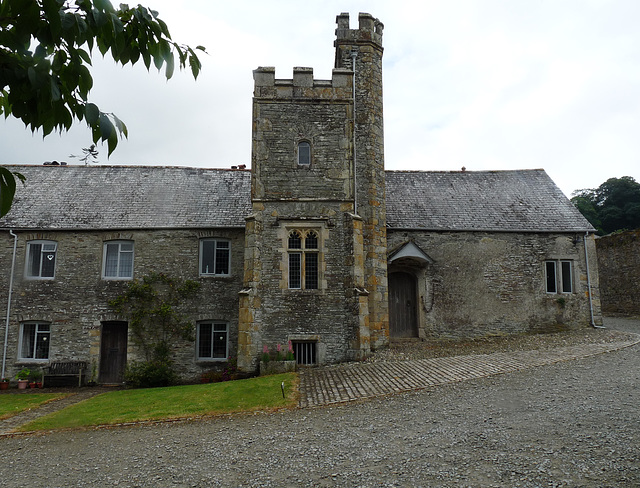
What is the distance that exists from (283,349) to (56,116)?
12.1m

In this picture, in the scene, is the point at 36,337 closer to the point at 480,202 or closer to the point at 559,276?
the point at 480,202

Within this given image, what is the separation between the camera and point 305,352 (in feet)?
45.5

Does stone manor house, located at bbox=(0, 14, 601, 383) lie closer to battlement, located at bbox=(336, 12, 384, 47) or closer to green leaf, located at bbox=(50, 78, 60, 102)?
battlement, located at bbox=(336, 12, 384, 47)

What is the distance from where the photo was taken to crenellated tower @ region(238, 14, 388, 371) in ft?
45.0

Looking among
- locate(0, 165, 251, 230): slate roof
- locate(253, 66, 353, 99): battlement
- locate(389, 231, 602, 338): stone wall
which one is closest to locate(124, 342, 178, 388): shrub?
locate(0, 165, 251, 230): slate roof

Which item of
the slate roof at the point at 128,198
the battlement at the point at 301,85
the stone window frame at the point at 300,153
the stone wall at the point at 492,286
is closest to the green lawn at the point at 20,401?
the slate roof at the point at 128,198

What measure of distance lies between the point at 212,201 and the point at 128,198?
3.51 meters

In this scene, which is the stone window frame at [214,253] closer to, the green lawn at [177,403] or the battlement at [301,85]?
the green lawn at [177,403]

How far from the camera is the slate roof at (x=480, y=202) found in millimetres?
17859

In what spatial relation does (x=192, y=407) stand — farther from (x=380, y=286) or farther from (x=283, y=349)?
(x=380, y=286)

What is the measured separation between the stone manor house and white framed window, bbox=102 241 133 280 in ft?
0.17

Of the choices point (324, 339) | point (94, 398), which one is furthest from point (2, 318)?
point (324, 339)

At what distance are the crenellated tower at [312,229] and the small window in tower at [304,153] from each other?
35 mm

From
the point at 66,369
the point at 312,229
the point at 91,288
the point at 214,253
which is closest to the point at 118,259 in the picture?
the point at 91,288
